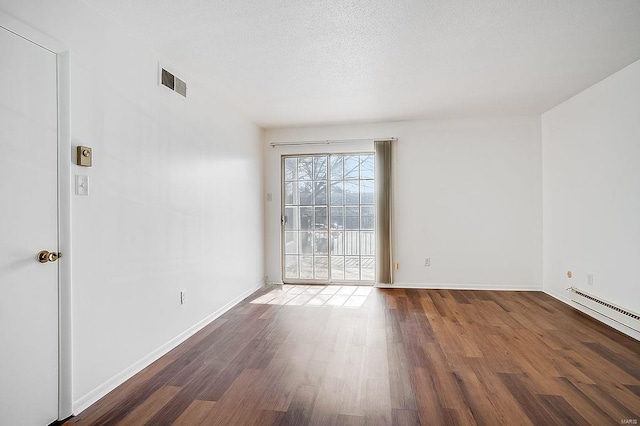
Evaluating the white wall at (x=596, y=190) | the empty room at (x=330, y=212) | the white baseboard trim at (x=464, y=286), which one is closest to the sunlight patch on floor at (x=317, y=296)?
the empty room at (x=330, y=212)

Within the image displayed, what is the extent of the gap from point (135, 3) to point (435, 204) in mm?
4268

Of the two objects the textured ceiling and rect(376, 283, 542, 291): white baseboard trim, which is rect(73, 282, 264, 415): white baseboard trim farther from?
rect(376, 283, 542, 291): white baseboard trim

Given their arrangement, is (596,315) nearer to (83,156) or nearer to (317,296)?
(317,296)

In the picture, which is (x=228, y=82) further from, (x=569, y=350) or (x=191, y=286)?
(x=569, y=350)

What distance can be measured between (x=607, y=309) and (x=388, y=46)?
11.0 ft

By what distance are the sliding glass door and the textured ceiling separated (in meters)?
1.39

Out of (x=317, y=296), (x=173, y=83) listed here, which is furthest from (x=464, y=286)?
(x=173, y=83)

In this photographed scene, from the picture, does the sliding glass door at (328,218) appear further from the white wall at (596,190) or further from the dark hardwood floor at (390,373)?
the white wall at (596,190)

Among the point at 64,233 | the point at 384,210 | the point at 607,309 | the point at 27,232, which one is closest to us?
the point at 27,232

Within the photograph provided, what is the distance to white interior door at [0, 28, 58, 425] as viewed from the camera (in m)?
1.60

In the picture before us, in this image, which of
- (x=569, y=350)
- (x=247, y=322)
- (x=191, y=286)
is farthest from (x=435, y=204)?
(x=191, y=286)

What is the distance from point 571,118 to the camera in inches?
157

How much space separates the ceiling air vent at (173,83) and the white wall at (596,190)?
4120 millimetres

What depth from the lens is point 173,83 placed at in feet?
9.73
